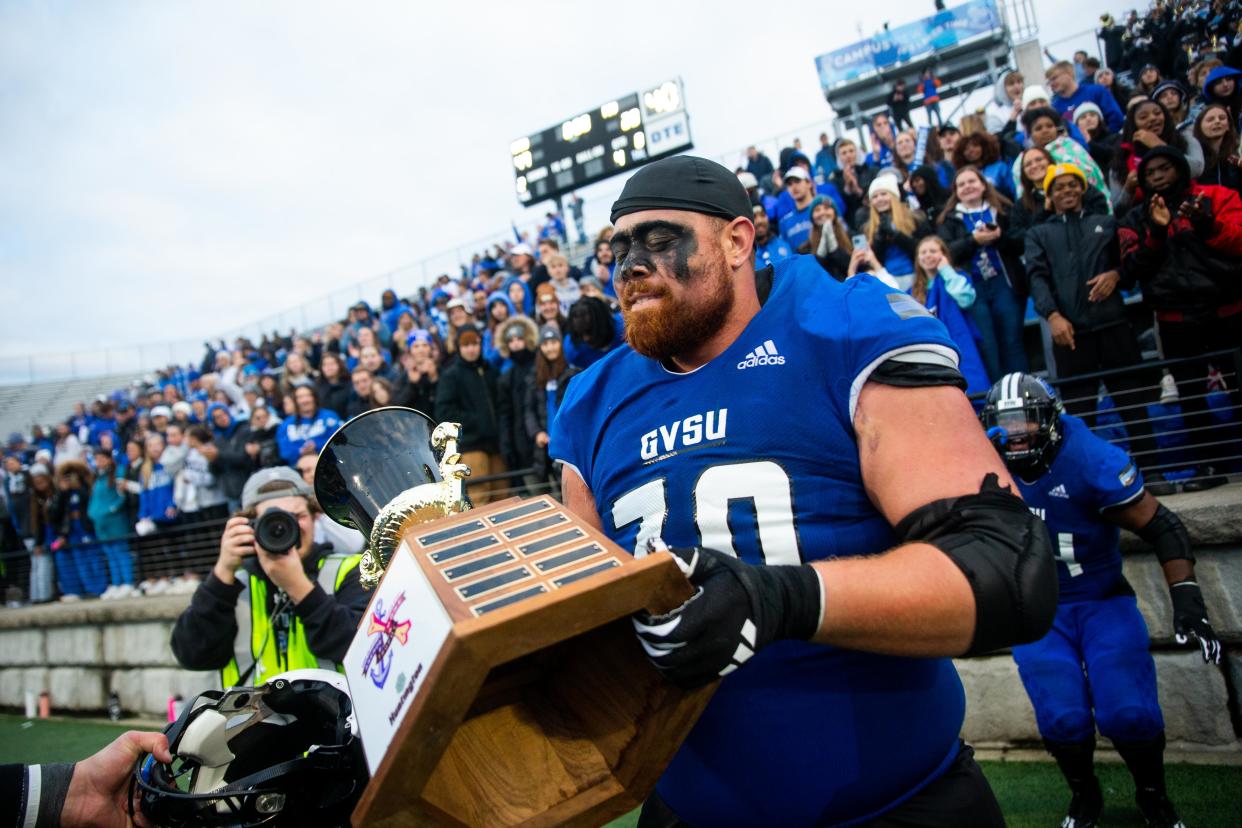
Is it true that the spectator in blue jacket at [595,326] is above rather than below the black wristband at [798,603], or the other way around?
above

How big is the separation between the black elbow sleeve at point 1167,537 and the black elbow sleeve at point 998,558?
9.67ft

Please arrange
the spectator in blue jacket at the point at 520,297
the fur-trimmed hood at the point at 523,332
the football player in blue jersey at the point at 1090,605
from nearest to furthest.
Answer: the football player in blue jersey at the point at 1090,605 → the fur-trimmed hood at the point at 523,332 → the spectator in blue jacket at the point at 520,297

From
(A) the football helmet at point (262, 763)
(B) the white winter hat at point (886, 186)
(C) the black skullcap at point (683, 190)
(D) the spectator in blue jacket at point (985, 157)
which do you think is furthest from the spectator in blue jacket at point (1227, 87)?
(A) the football helmet at point (262, 763)

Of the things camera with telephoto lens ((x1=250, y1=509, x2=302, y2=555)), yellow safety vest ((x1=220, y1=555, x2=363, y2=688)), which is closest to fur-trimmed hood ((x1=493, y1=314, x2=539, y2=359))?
yellow safety vest ((x1=220, y1=555, x2=363, y2=688))

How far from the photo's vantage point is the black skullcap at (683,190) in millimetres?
2006

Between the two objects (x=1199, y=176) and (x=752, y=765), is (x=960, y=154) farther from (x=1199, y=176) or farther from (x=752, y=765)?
(x=752, y=765)

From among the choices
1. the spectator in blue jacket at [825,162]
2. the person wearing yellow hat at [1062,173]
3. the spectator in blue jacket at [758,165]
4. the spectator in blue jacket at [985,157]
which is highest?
the spectator in blue jacket at [758,165]

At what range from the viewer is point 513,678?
1593 millimetres

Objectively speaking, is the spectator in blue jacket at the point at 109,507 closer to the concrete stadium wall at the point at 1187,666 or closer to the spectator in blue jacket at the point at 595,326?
the spectator in blue jacket at the point at 595,326

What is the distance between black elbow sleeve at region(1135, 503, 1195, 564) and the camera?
381cm

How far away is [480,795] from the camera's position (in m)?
1.43

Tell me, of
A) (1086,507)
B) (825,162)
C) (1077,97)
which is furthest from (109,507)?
(1077,97)

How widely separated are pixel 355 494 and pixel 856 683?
1499mm

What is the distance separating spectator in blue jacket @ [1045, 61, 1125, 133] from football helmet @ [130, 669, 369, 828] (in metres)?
9.61
